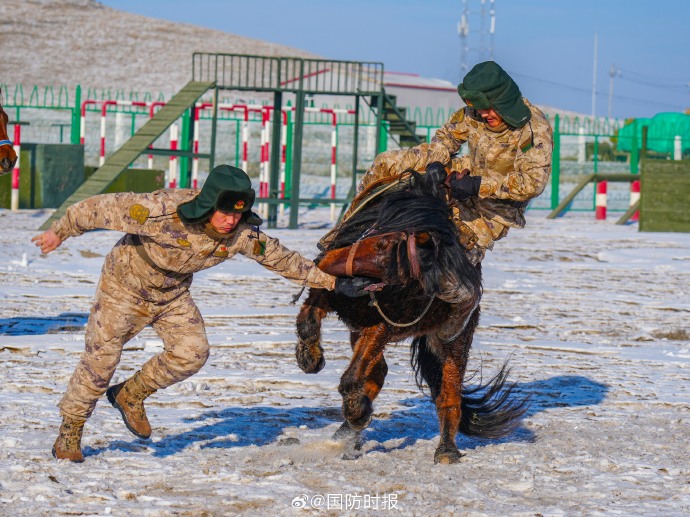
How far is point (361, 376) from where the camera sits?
A: 16.4 feet

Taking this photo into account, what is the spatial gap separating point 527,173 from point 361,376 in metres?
1.30

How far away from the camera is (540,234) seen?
19.5 metres

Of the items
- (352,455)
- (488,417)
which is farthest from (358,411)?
(488,417)

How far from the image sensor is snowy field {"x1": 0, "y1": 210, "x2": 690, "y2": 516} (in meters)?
4.34

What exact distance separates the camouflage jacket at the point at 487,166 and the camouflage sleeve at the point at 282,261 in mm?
635

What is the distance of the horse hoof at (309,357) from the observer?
527 centimetres

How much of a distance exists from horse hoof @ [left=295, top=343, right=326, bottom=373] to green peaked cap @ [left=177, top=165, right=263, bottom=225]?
0.92 m

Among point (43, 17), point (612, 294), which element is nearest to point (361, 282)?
point (612, 294)

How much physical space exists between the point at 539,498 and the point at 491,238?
1.43 metres

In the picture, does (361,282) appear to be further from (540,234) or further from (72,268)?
(540,234)

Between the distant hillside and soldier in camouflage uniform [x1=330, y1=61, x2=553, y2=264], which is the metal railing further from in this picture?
soldier in camouflage uniform [x1=330, y1=61, x2=553, y2=264]

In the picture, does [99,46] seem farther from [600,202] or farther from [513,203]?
[513,203]

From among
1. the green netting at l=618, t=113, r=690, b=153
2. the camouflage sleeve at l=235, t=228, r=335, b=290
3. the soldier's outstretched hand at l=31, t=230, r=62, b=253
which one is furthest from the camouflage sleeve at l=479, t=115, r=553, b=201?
the green netting at l=618, t=113, r=690, b=153

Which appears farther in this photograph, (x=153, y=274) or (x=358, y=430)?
(x=358, y=430)
